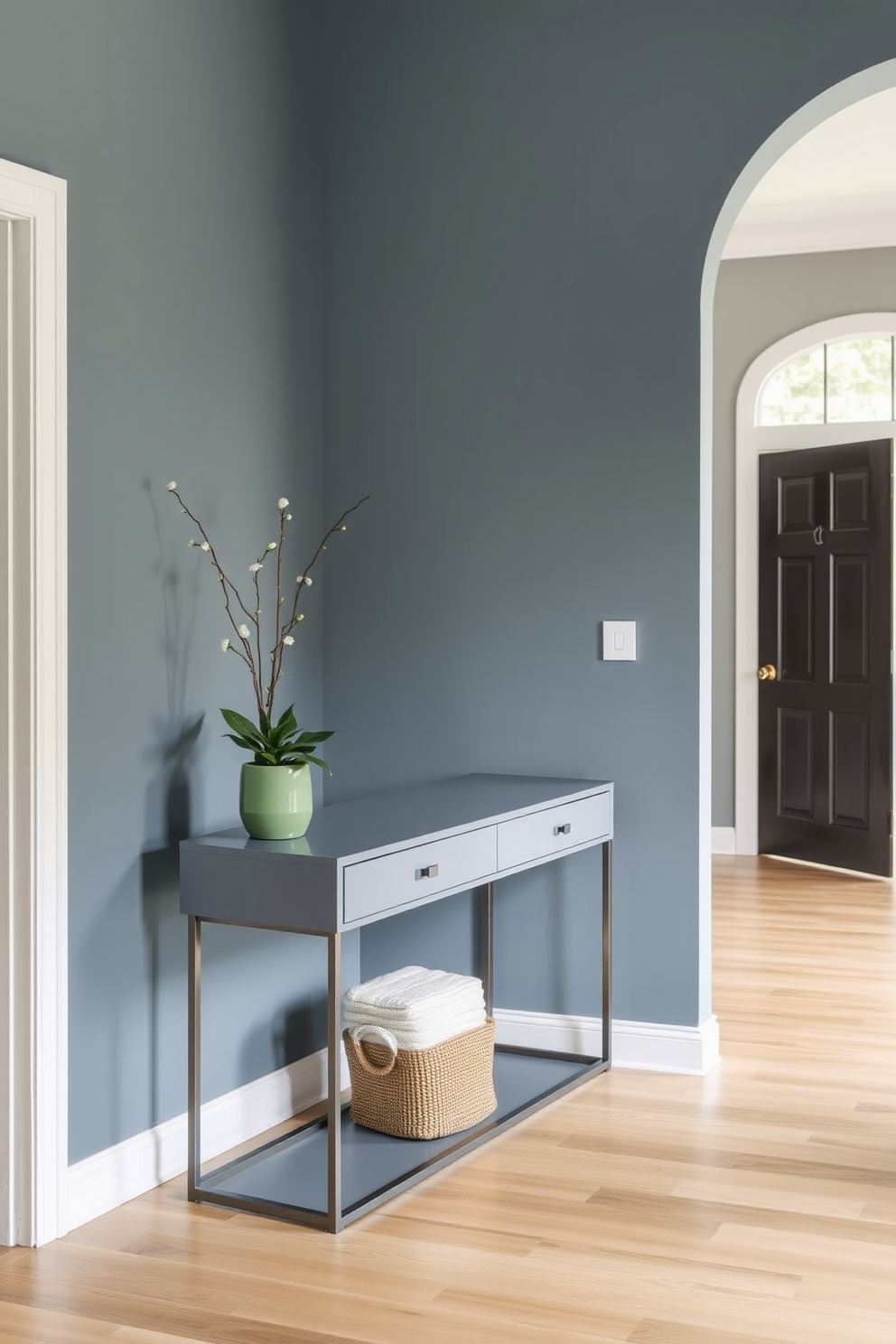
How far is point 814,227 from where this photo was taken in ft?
23.3

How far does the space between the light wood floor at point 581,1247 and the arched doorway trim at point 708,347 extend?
19.3 inches

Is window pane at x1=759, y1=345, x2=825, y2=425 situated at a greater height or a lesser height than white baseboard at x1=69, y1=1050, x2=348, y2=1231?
greater

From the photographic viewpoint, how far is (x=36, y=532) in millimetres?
2754

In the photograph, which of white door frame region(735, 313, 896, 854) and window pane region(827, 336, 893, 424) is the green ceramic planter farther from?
window pane region(827, 336, 893, 424)

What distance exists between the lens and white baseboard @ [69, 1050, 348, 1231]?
2.92m

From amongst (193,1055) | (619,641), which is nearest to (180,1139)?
(193,1055)

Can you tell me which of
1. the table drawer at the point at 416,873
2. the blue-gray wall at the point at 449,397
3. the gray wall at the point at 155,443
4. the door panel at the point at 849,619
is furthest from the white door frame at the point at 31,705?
the door panel at the point at 849,619

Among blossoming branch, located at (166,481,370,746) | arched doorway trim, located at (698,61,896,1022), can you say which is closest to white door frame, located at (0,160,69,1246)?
blossoming branch, located at (166,481,370,746)

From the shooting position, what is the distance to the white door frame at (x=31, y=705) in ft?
9.02

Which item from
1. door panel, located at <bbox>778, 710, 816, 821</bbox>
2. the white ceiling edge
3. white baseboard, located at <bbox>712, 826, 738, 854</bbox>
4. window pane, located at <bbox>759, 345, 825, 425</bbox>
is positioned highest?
the white ceiling edge

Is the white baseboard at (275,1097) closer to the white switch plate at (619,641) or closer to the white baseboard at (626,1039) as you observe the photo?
the white baseboard at (626,1039)

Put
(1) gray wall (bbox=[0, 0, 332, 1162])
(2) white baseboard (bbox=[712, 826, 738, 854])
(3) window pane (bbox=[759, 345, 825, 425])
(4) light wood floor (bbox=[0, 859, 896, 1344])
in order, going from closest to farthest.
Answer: (4) light wood floor (bbox=[0, 859, 896, 1344]), (1) gray wall (bbox=[0, 0, 332, 1162]), (3) window pane (bbox=[759, 345, 825, 425]), (2) white baseboard (bbox=[712, 826, 738, 854])

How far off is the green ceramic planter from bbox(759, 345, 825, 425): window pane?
4.97 m

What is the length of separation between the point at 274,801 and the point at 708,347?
5.86 ft
